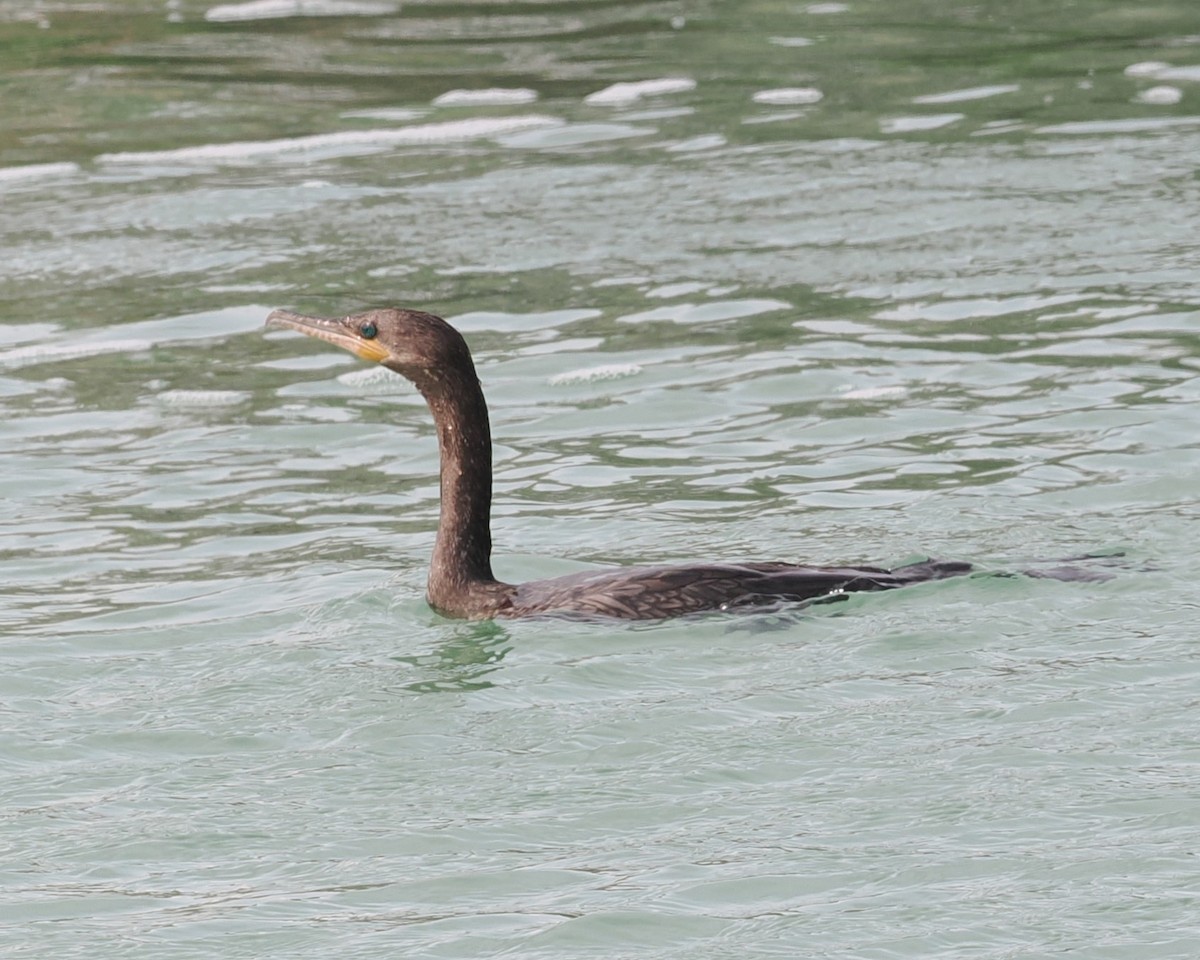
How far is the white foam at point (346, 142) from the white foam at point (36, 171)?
0.75 feet

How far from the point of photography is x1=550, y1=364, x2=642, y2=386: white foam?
1164 cm

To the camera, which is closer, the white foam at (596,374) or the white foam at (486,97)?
the white foam at (596,374)

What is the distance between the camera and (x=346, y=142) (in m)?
16.5

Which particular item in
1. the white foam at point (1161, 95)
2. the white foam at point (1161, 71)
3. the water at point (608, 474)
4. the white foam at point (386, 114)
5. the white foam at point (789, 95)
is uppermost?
the white foam at point (386, 114)

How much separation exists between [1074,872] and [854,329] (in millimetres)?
6323

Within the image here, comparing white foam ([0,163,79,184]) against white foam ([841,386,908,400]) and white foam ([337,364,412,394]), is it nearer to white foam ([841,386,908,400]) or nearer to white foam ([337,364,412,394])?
white foam ([337,364,412,394])

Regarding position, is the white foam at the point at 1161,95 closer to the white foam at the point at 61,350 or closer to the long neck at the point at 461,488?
the white foam at the point at 61,350

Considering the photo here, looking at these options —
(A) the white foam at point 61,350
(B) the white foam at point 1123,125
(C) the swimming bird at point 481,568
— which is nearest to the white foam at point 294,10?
(B) the white foam at point 1123,125

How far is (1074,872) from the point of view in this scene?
6031mm

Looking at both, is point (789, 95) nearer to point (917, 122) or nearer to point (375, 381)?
point (917, 122)

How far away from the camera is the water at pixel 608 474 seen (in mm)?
6266

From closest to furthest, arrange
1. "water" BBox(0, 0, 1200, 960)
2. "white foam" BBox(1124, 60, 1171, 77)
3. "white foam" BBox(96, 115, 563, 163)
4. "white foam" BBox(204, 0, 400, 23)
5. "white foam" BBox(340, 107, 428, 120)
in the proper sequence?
"water" BBox(0, 0, 1200, 960) < "white foam" BBox(96, 115, 563, 163) < "white foam" BBox(1124, 60, 1171, 77) < "white foam" BBox(340, 107, 428, 120) < "white foam" BBox(204, 0, 400, 23)

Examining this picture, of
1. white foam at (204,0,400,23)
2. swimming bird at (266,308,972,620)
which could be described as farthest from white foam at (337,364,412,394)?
white foam at (204,0,400,23)

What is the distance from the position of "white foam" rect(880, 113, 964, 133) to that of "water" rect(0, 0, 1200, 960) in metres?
0.07
